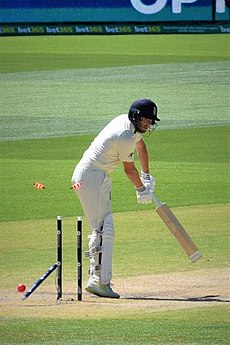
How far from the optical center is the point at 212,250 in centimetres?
1370

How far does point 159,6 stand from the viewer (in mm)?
40562

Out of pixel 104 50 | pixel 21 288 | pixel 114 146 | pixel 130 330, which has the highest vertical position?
pixel 104 50

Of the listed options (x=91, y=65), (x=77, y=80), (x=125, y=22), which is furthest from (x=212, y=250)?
(x=125, y=22)

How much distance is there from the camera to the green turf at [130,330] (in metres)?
9.59

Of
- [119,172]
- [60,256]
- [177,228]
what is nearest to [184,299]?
[177,228]

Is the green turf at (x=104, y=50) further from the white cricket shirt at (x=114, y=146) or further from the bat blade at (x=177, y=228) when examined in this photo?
the bat blade at (x=177, y=228)

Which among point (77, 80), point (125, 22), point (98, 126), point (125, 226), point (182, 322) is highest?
point (125, 22)

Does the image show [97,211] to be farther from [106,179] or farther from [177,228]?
[177,228]

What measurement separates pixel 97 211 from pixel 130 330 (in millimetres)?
2074

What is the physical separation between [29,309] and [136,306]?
3.04 feet

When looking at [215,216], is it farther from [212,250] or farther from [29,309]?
[29,309]

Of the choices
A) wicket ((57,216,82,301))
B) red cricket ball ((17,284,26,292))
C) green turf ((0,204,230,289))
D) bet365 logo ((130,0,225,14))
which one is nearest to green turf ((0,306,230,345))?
wicket ((57,216,82,301))

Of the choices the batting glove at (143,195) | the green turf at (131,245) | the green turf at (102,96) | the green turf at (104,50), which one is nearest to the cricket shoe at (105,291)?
the green turf at (131,245)

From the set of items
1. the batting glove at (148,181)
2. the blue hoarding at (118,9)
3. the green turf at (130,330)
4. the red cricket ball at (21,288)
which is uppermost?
the blue hoarding at (118,9)
